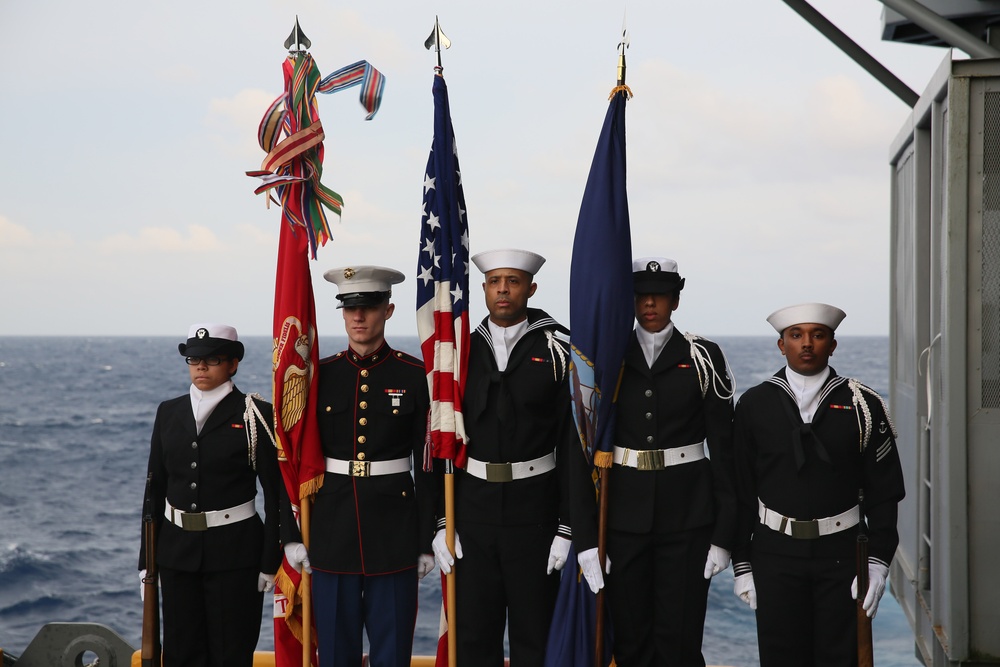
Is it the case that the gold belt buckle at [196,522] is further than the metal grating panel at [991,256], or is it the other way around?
the metal grating panel at [991,256]

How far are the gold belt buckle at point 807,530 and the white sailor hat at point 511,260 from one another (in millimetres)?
1547

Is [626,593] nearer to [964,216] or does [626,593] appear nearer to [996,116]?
[964,216]

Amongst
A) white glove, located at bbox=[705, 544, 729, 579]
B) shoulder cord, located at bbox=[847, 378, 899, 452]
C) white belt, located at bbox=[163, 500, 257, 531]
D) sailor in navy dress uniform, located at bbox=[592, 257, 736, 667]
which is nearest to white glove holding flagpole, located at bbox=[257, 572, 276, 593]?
white belt, located at bbox=[163, 500, 257, 531]

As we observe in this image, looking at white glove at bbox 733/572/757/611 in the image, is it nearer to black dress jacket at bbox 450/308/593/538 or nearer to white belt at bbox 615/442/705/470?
white belt at bbox 615/442/705/470

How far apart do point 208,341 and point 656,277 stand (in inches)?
78.9

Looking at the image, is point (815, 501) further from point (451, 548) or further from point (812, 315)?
point (451, 548)

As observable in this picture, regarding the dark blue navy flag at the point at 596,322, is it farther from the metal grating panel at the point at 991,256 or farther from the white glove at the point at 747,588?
the metal grating panel at the point at 991,256

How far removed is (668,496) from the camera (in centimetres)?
404

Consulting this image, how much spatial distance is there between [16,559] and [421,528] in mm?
29689

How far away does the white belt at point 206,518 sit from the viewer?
4.22 m

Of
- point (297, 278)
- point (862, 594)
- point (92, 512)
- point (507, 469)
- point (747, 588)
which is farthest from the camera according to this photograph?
point (92, 512)

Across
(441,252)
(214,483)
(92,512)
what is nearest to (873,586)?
(441,252)

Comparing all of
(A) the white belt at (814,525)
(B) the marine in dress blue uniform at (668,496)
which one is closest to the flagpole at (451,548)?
(B) the marine in dress blue uniform at (668,496)

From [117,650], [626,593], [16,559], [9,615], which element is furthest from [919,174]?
[16,559]
